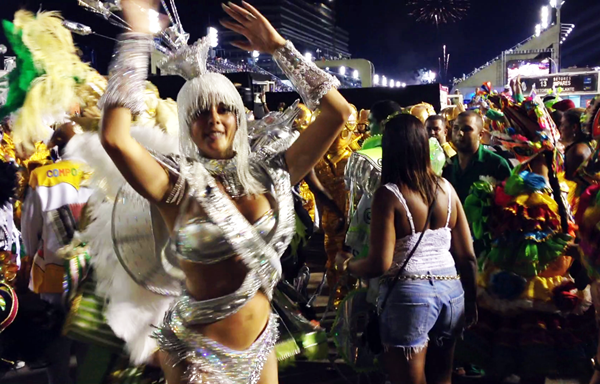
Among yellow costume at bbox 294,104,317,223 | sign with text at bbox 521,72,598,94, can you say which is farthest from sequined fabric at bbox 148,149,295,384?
sign with text at bbox 521,72,598,94

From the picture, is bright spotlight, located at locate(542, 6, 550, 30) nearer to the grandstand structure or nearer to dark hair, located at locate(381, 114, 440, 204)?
the grandstand structure

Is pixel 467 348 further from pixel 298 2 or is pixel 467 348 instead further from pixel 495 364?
pixel 298 2

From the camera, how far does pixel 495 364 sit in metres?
3.95

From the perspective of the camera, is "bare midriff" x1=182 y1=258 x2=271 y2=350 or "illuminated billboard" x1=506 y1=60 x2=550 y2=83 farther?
"illuminated billboard" x1=506 y1=60 x2=550 y2=83

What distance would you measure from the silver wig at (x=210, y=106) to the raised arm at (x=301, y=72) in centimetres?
20

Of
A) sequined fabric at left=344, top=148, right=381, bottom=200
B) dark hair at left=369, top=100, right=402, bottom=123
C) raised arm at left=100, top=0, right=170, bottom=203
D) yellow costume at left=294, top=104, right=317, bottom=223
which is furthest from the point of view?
yellow costume at left=294, top=104, right=317, bottom=223

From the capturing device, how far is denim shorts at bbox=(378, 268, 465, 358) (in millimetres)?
2717

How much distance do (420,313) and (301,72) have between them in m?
1.30

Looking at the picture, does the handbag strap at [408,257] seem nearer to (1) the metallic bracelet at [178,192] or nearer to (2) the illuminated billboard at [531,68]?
(1) the metallic bracelet at [178,192]

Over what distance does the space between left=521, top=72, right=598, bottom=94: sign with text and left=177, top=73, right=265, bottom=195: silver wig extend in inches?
657

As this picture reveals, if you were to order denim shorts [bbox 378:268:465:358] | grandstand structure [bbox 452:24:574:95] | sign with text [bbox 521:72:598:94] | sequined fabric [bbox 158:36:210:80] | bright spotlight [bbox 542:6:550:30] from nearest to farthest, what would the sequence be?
sequined fabric [bbox 158:36:210:80] < denim shorts [bbox 378:268:465:358] < sign with text [bbox 521:72:598:94] < grandstand structure [bbox 452:24:574:95] < bright spotlight [bbox 542:6:550:30]

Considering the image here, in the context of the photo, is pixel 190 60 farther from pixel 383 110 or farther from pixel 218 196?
pixel 383 110

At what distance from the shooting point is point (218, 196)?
6.61 ft

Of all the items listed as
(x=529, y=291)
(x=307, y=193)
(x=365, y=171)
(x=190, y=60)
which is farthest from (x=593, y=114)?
(x=307, y=193)
